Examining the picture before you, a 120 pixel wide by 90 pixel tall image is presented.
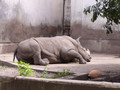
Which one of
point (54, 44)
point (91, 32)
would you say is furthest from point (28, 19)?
point (54, 44)

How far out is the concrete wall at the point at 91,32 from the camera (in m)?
11.6

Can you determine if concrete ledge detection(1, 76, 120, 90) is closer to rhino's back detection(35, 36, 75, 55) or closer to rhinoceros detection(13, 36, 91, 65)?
rhinoceros detection(13, 36, 91, 65)

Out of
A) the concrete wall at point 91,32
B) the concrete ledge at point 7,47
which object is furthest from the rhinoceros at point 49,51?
the concrete wall at point 91,32

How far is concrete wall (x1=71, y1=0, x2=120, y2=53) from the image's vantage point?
11589 mm

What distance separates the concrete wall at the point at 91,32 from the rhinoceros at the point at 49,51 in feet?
11.0

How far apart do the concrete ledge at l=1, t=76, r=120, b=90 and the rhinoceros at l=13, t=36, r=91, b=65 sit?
96.1 inches

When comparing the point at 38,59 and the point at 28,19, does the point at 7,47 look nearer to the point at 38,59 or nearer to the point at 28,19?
the point at 28,19

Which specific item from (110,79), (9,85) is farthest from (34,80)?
(110,79)

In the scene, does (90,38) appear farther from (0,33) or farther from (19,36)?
(0,33)

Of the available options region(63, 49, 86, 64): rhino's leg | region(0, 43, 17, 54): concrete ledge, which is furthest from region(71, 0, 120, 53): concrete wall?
region(63, 49, 86, 64): rhino's leg

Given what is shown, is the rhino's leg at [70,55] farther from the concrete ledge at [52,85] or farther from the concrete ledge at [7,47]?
the concrete ledge at [7,47]

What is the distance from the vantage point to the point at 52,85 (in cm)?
445

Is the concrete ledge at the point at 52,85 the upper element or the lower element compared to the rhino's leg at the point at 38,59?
upper

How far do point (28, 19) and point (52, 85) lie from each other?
A: 7.86 m
